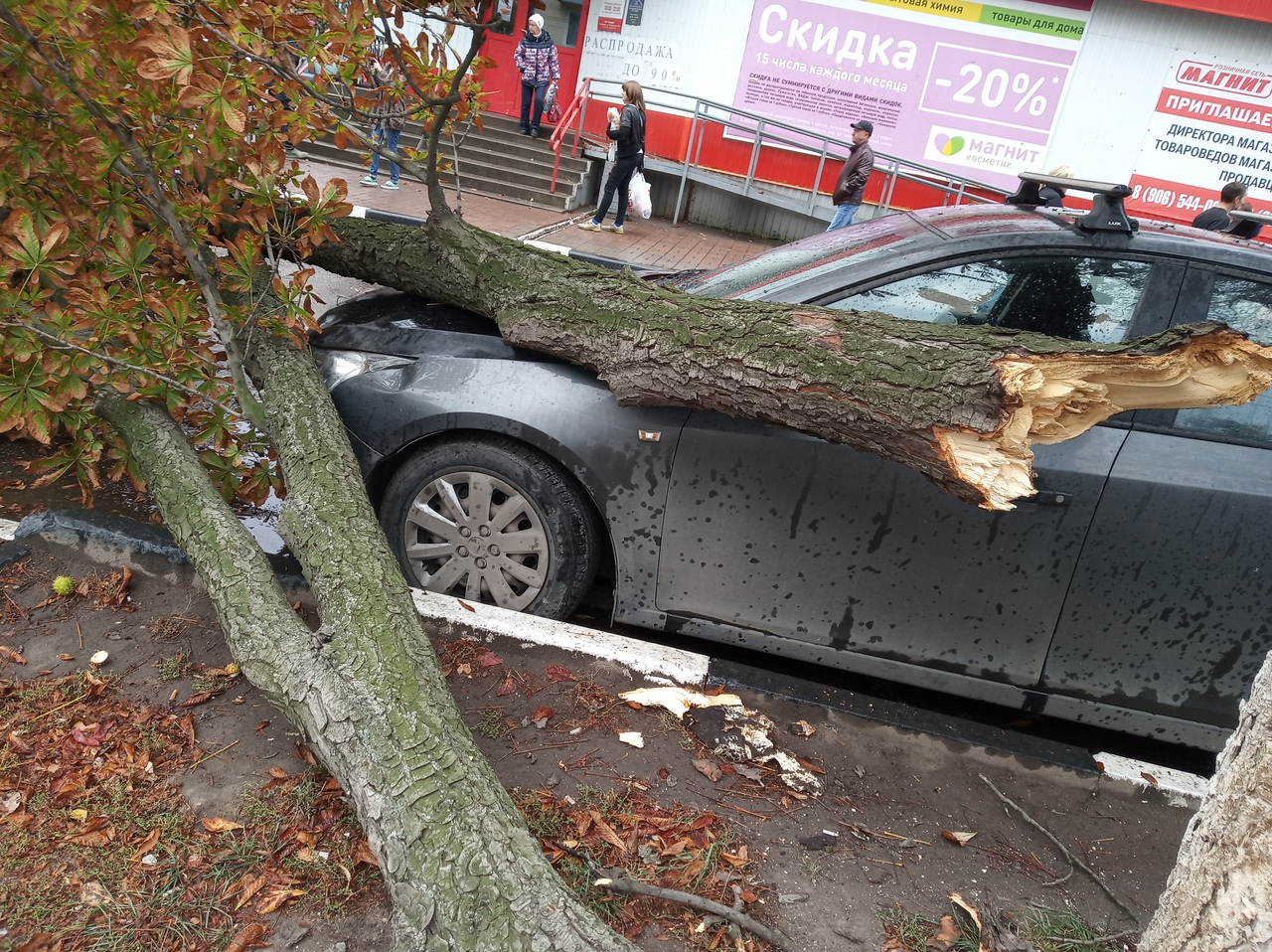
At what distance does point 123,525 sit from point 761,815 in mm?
2609

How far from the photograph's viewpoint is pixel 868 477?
2943 mm

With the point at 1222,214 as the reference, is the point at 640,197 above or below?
below

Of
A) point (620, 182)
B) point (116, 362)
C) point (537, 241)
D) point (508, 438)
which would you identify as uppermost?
point (620, 182)

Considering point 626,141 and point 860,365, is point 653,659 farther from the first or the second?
point 626,141

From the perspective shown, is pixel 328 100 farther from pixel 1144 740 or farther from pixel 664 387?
pixel 1144 740

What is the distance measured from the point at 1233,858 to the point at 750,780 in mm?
1450

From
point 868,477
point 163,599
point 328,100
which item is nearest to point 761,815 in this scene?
point 868,477

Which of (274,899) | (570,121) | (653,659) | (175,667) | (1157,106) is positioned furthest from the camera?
(570,121)

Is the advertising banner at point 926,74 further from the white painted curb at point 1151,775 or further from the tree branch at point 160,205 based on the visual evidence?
the white painted curb at point 1151,775

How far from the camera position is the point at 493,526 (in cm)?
324

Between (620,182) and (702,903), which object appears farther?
(620,182)

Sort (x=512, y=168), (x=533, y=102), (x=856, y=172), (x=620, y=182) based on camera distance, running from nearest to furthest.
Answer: (x=856, y=172), (x=620, y=182), (x=512, y=168), (x=533, y=102)

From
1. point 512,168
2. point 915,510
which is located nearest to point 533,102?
point 512,168

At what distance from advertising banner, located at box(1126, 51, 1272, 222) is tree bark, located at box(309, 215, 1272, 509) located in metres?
12.7
